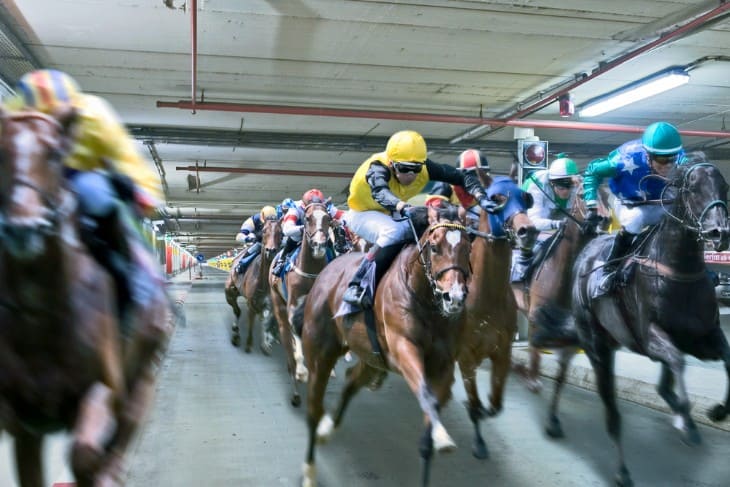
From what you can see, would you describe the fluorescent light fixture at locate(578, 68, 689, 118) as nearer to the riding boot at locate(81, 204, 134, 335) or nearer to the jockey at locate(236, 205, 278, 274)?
the jockey at locate(236, 205, 278, 274)

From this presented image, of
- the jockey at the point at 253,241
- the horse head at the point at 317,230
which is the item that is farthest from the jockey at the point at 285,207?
the horse head at the point at 317,230

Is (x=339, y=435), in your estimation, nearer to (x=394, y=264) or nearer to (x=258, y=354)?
(x=394, y=264)

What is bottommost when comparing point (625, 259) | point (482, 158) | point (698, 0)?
point (625, 259)

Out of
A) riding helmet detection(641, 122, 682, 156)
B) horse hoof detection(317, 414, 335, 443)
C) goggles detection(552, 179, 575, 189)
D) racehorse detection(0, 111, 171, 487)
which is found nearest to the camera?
racehorse detection(0, 111, 171, 487)

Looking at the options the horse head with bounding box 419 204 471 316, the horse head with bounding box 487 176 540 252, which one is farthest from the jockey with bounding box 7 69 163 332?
the horse head with bounding box 487 176 540 252

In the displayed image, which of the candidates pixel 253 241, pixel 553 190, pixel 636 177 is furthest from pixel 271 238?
pixel 636 177

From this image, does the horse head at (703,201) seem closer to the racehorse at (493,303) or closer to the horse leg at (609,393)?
the racehorse at (493,303)

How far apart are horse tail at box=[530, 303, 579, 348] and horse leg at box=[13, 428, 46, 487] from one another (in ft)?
17.0

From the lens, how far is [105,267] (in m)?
3.22

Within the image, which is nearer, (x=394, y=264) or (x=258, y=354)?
(x=394, y=264)

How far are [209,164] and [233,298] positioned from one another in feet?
20.6

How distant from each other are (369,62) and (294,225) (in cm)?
276

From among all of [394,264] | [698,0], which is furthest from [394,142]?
[698,0]

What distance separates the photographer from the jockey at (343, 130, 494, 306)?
5680 mm
